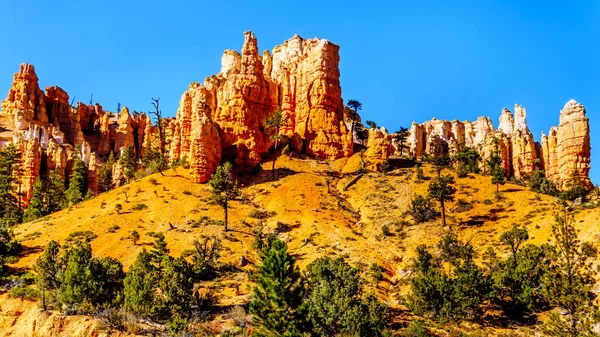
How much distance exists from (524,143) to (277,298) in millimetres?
85094

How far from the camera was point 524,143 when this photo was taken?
4380 inches

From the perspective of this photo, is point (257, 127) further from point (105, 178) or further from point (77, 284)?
point (77, 284)

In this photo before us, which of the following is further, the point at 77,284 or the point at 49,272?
the point at 49,272

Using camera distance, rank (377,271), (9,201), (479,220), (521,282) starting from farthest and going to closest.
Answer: (9,201) → (479,220) → (377,271) → (521,282)

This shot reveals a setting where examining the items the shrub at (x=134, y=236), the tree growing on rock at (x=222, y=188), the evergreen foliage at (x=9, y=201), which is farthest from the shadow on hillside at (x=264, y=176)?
the evergreen foliage at (x=9, y=201)

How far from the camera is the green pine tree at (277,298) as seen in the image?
39.8m

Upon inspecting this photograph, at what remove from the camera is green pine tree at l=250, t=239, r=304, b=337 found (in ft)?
131

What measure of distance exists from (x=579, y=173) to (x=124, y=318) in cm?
6984

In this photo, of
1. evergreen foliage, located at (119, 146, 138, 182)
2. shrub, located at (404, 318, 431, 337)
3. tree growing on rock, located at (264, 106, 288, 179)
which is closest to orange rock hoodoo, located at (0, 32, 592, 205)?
tree growing on rock, located at (264, 106, 288, 179)

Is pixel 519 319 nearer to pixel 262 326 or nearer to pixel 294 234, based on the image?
pixel 262 326

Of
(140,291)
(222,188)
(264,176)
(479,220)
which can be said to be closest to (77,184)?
(264,176)

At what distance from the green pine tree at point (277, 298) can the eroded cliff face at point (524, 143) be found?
5711 cm

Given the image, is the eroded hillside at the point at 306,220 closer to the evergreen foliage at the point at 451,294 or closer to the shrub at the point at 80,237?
the shrub at the point at 80,237

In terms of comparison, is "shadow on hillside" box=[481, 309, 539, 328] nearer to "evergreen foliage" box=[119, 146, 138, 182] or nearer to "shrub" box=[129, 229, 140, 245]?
"shrub" box=[129, 229, 140, 245]
